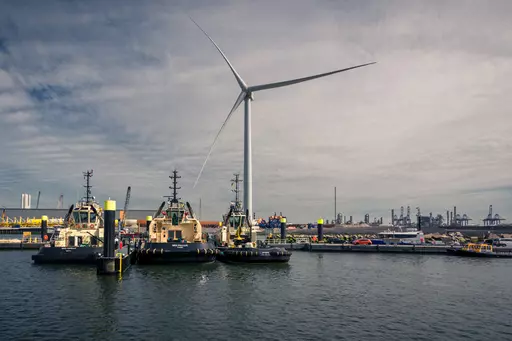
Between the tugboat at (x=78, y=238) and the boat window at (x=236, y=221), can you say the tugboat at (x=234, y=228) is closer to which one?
the boat window at (x=236, y=221)

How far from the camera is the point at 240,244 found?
72500 mm

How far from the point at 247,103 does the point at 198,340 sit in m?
70.0

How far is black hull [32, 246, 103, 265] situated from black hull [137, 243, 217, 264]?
655cm

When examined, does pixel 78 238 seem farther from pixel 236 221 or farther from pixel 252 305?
pixel 252 305

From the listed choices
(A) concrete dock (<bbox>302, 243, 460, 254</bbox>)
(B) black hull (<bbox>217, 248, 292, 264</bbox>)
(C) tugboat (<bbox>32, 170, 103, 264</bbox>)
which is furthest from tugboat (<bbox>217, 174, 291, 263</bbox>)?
(A) concrete dock (<bbox>302, 243, 460, 254</bbox>)

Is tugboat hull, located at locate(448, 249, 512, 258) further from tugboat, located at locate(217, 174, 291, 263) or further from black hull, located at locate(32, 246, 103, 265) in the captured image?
black hull, located at locate(32, 246, 103, 265)

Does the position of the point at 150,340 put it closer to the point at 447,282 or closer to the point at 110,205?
the point at 110,205

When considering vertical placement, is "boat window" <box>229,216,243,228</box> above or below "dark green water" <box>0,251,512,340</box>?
above

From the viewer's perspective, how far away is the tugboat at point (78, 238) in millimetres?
60031

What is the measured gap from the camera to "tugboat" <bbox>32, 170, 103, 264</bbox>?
6003 centimetres

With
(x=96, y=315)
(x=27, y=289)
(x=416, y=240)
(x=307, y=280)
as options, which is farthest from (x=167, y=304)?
(x=416, y=240)

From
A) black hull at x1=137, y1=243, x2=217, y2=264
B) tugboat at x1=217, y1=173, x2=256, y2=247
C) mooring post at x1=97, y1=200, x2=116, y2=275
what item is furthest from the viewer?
tugboat at x1=217, y1=173, x2=256, y2=247

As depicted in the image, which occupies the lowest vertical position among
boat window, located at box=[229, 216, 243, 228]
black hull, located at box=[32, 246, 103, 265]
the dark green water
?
the dark green water

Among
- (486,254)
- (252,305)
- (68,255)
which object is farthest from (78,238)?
(486,254)
